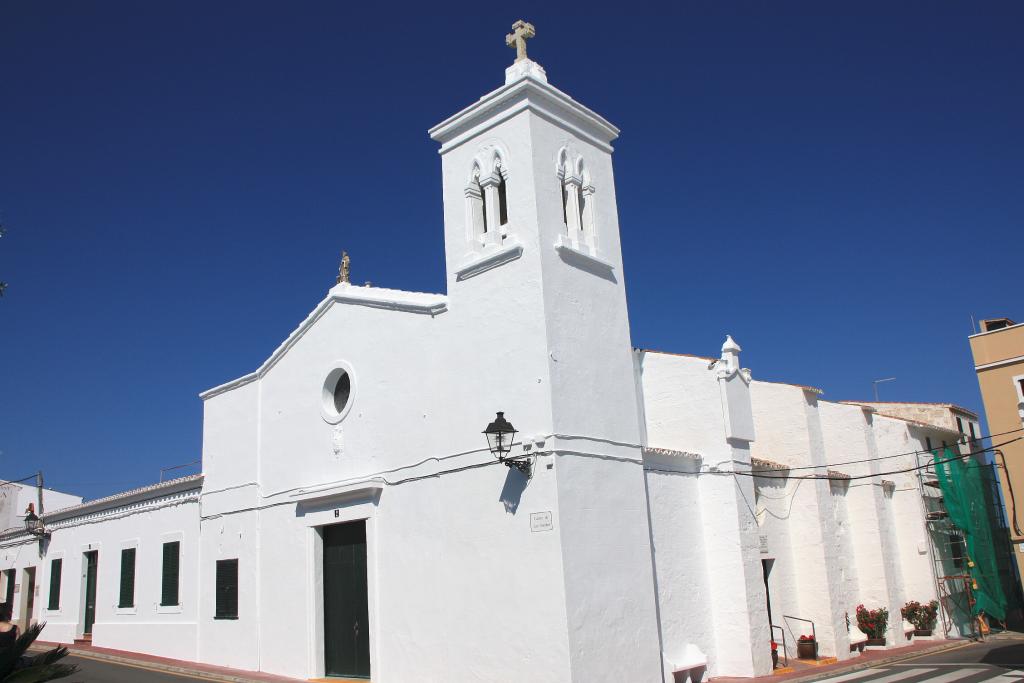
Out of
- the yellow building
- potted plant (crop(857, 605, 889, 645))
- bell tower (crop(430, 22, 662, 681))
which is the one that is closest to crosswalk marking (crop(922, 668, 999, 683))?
potted plant (crop(857, 605, 889, 645))

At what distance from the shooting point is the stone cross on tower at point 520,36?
1337 cm

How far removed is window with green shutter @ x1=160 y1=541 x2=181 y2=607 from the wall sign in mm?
10455

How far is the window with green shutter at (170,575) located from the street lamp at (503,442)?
10.1 m

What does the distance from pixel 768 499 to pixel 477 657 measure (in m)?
7.77

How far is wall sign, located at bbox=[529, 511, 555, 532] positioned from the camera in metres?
11.3

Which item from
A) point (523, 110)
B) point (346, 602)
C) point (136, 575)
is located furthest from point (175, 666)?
point (523, 110)

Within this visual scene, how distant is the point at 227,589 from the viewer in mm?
16844

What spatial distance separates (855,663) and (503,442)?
30.9 ft

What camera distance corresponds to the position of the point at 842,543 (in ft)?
64.2

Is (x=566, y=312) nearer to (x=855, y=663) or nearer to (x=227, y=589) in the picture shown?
(x=227, y=589)

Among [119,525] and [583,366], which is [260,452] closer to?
[119,525]

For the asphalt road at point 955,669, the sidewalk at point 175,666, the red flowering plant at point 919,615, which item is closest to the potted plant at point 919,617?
the red flowering plant at point 919,615

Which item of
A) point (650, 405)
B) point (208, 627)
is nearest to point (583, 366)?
point (650, 405)

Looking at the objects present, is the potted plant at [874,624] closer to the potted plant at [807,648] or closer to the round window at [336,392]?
the potted plant at [807,648]
